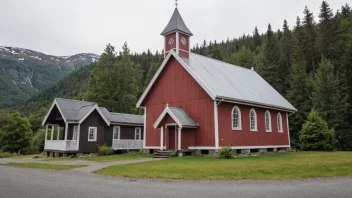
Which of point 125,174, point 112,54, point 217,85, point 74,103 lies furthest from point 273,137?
point 112,54

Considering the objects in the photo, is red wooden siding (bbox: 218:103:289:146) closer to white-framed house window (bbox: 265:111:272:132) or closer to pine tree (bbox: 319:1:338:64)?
white-framed house window (bbox: 265:111:272:132)

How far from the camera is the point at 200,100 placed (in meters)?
22.3

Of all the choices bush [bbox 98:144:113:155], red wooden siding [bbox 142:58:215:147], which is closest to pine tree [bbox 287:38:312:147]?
red wooden siding [bbox 142:58:215:147]

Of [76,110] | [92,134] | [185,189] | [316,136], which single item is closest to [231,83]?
[316,136]

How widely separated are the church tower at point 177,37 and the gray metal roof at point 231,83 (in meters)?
1.02

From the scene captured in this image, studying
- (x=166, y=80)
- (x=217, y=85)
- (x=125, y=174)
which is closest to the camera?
(x=125, y=174)

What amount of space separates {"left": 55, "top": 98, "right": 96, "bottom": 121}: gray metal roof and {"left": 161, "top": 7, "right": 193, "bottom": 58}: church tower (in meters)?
9.78

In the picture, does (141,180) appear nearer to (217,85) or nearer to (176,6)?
(217,85)

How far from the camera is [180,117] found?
70.6ft

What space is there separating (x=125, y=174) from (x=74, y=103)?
1812cm

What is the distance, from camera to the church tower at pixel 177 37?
1005 inches

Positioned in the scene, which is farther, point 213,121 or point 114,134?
point 114,134

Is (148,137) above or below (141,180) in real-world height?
above

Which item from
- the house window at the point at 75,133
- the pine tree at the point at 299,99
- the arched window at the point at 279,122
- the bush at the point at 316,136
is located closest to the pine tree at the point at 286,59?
the pine tree at the point at 299,99
